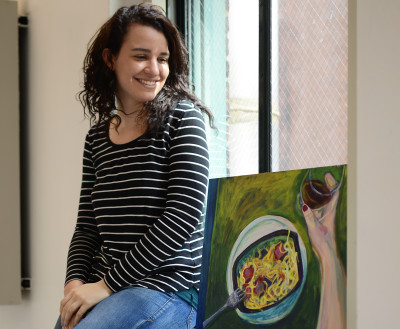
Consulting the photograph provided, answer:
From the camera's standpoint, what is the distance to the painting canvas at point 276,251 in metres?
1.04

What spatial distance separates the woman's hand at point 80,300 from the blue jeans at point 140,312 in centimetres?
2

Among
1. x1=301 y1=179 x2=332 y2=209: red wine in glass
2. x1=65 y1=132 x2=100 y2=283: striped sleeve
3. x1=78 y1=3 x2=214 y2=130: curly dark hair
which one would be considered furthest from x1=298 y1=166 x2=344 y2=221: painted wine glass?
x1=65 y1=132 x2=100 y2=283: striped sleeve

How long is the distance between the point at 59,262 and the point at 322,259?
1.74 m

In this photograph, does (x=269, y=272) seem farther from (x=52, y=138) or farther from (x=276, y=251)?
(x=52, y=138)

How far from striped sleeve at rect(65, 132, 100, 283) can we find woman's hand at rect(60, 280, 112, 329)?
0.13 meters

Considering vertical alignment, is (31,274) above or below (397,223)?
below

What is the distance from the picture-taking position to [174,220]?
140 centimetres

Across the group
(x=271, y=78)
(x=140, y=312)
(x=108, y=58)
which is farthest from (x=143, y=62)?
(x=140, y=312)

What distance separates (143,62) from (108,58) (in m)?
0.13

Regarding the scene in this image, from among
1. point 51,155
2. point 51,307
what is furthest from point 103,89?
point 51,307

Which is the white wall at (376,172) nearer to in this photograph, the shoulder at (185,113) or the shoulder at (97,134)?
the shoulder at (185,113)

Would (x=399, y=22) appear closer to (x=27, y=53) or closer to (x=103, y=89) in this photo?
(x=103, y=89)

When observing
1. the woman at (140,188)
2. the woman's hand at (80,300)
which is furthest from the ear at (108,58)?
the woman's hand at (80,300)

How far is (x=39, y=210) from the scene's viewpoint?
2832mm
